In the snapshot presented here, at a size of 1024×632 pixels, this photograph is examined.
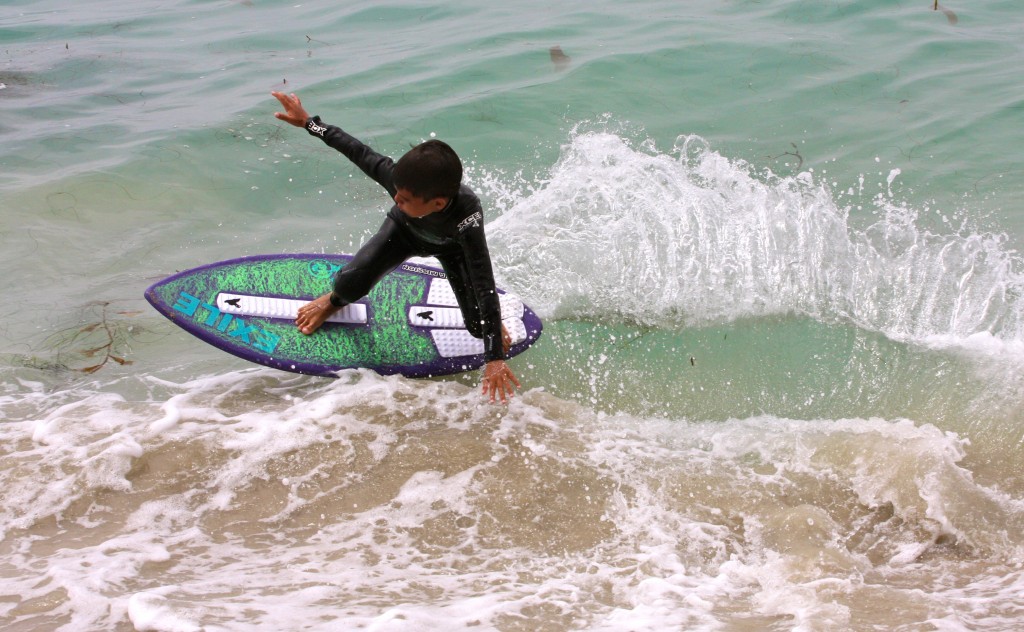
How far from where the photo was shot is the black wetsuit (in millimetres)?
4043

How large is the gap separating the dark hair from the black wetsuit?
0.28m

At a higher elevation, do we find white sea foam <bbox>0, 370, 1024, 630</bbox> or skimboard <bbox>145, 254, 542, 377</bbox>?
skimboard <bbox>145, 254, 542, 377</bbox>

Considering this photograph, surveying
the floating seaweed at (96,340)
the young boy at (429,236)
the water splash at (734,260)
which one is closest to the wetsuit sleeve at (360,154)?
the young boy at (429,236)

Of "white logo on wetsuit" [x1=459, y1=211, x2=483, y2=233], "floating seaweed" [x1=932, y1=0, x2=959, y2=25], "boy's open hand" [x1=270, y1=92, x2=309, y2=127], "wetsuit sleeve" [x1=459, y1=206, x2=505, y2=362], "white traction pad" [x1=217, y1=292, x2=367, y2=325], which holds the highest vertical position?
"floating seaweed" [x1=932, y1=0, x2=959, y2=25]

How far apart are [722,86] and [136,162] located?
5662 millimetres

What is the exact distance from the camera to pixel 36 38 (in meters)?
11.0

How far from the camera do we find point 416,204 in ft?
12.4

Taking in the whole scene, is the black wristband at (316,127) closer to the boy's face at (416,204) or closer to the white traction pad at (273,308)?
the boy's face at (416,204)

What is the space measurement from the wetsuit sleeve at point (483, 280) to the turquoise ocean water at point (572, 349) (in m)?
0.48

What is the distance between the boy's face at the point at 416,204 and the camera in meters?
3.73

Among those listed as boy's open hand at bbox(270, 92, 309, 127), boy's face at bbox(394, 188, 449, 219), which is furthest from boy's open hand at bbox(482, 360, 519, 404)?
boy's open hand at bbox(270, 92, 309, 127)

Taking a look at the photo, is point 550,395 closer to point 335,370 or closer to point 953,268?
point 335,370

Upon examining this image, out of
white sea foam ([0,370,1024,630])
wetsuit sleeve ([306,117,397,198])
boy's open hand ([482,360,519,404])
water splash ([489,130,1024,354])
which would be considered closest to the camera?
white sea foam ([0,370,1024,630])

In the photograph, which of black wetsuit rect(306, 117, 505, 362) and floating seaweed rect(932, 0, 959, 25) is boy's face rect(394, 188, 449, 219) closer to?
black wetsuit rect(306, 117, 505, 362)
